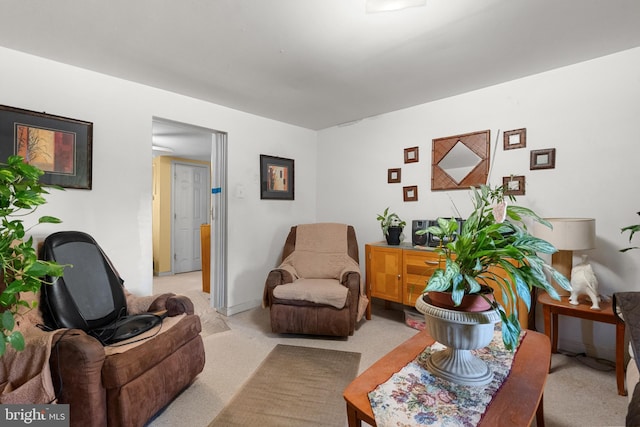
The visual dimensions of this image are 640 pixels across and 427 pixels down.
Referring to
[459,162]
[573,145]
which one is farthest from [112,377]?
[573,145]

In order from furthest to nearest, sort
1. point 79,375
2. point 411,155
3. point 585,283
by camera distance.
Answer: point 411,155 < point 585,283 < point 79,375

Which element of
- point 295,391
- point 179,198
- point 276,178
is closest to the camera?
point 295,391

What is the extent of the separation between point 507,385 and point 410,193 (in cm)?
229

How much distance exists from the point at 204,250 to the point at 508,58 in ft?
12.2

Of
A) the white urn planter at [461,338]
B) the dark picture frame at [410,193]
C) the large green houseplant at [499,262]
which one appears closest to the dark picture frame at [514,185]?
the dark picture frame at [410,193]

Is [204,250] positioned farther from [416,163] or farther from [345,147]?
[416,163]

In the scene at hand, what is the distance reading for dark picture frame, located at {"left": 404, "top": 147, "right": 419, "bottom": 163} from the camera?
315cm

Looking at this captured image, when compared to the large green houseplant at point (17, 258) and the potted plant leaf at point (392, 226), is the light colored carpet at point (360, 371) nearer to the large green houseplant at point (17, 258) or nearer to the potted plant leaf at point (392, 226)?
the potted plant leaf at point (392, 226)

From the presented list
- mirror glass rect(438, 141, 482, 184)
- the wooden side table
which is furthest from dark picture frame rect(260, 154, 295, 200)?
the wooden side table

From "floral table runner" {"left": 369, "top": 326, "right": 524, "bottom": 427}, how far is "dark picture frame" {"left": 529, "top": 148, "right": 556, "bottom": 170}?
1.84 m

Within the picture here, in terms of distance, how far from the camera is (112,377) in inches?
54.1

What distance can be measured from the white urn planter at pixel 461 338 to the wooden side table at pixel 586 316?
127cm

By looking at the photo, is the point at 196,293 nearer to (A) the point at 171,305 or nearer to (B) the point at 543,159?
(A) the point at 171,305

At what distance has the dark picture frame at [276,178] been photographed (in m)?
3.53
